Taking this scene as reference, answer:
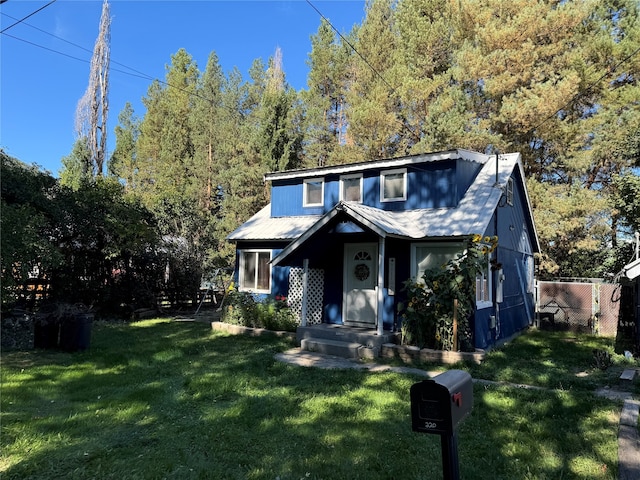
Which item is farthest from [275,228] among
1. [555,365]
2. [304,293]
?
[555,365]

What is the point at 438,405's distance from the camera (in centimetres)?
202

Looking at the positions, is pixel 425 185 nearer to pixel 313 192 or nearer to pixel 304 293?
pixel 313 192

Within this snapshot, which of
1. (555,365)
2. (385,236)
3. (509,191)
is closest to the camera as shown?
(555,365)

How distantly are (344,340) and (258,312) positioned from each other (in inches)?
121

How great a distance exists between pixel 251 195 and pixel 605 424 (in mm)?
20918

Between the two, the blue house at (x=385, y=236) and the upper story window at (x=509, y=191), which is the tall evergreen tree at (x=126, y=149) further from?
the upper story window at (x=509, y=191)

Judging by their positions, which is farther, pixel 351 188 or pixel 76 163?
pixel 76 163

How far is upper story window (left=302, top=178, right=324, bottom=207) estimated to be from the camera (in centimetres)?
1335

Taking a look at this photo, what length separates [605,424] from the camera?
489 cm

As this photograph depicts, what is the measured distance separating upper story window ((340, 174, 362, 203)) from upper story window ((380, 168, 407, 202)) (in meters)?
0.75

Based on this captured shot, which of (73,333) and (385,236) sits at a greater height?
(385,236)

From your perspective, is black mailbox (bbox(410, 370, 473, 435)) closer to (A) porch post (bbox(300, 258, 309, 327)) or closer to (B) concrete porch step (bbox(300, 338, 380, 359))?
(B) concrete porch step (bbox(300, 338, 380, 359))

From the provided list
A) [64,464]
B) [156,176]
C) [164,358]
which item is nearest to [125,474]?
[64,464]

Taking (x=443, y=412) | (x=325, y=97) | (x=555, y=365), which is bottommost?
(x=555, y=365)
